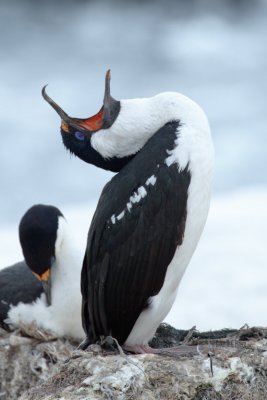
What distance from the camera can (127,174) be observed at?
7.09m

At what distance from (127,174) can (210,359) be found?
1.42 metres

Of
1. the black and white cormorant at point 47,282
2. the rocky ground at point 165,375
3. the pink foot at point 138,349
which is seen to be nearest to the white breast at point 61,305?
the black and white cormorant at point 47,282

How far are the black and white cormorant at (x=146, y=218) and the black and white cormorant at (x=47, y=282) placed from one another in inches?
160

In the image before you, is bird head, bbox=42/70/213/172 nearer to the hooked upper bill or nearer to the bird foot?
the hooked upper bill

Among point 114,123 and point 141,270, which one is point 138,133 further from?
point 141,270

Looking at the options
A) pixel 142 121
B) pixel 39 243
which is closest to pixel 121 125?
pixel 142 121

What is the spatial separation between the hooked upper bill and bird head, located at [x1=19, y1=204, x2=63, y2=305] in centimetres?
394

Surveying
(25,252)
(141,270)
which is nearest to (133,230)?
(141,270)

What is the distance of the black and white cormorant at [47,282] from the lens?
1123cm

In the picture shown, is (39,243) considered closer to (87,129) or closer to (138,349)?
(87,129)

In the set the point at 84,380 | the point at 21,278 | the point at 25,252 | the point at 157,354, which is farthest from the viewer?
the point at 21,278

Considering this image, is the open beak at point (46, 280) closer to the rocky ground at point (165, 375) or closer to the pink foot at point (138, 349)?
the pink foot at point (138, 349)

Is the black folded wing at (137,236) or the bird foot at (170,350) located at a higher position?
the black folded wing at (137,236)

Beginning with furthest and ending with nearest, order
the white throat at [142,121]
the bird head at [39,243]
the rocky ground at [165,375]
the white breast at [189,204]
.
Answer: the bird head at [39,243]
the white throat at [142,121]
the white breast at [189,204]
the rocky ground at [165,375]
